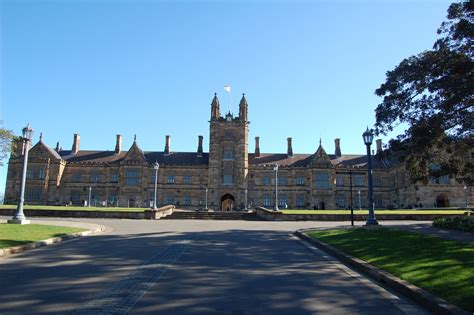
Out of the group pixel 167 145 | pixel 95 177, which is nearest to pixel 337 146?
pixel 167 145

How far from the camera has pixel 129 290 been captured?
6.95m

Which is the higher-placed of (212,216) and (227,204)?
(227,204)

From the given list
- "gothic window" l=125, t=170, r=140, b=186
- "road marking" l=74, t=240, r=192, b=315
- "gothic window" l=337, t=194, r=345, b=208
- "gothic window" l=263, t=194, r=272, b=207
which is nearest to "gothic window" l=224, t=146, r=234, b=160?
"gothic window" l=263, t=194, r=272, b=207

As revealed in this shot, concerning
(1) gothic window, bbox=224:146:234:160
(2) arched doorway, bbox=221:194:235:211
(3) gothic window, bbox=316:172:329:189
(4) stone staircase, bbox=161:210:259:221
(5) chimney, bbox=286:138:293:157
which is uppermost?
(5) chimney, bbox=286:138:293:157

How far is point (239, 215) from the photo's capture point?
39219 millimetres

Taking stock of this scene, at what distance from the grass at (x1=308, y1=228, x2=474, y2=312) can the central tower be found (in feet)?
147

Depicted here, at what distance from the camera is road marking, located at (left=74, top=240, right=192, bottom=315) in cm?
574

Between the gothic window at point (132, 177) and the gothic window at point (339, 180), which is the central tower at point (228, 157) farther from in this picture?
the gothic window at point (339, 180)

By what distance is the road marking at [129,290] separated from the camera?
574cm

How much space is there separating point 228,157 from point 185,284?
175ft

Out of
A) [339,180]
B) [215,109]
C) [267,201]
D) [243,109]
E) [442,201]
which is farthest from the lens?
[215,109]

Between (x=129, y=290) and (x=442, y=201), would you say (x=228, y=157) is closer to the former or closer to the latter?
(x=442, y=201)

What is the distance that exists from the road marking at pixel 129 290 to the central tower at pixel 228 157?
159 ft

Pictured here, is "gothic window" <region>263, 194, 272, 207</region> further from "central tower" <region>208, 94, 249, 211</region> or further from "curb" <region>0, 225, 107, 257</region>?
"curb" <region>0, 225, 107, 257</region>
